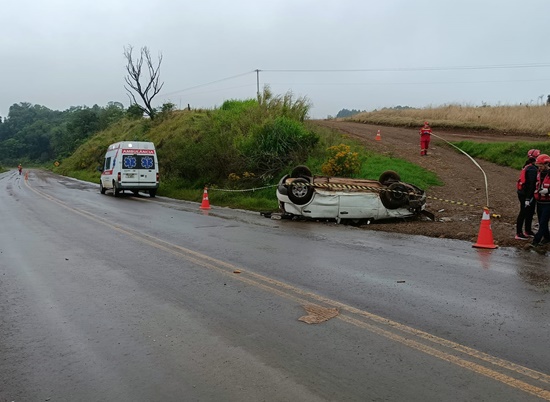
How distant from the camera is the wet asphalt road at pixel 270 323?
3799 millimetres

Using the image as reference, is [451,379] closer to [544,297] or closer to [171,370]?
[171,370]

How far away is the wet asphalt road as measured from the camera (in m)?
3.80

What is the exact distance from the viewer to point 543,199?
30.8 ft

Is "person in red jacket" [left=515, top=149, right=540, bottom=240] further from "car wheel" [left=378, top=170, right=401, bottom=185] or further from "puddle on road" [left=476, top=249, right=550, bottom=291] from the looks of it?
"car wheel" [left=378, top=170, right=401, bottom=185]

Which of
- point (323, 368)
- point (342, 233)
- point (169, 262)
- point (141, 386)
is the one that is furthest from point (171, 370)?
point (342, 233)

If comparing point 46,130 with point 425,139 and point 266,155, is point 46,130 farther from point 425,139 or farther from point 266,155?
point 425,139

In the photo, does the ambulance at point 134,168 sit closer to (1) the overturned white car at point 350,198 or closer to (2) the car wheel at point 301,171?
(2) the car wheel at point 301,171

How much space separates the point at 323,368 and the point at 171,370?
1234 millimetres

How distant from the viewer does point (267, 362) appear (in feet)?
13.8

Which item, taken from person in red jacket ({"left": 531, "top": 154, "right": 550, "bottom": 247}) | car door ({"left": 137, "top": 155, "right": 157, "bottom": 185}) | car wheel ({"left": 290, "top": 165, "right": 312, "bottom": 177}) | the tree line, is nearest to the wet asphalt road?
person in red jacket ({"left": 531, "top": 154, "right": 550, "bottom": 247})

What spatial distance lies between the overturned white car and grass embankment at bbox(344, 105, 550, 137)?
15.2 metres

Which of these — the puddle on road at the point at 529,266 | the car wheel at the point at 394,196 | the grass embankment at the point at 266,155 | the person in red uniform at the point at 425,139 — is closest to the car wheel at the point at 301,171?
the grass embankment at the point at 266,155

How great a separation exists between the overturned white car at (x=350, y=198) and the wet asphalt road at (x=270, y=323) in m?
3.39

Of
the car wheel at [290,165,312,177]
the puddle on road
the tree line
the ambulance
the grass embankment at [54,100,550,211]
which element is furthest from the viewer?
the tree line
